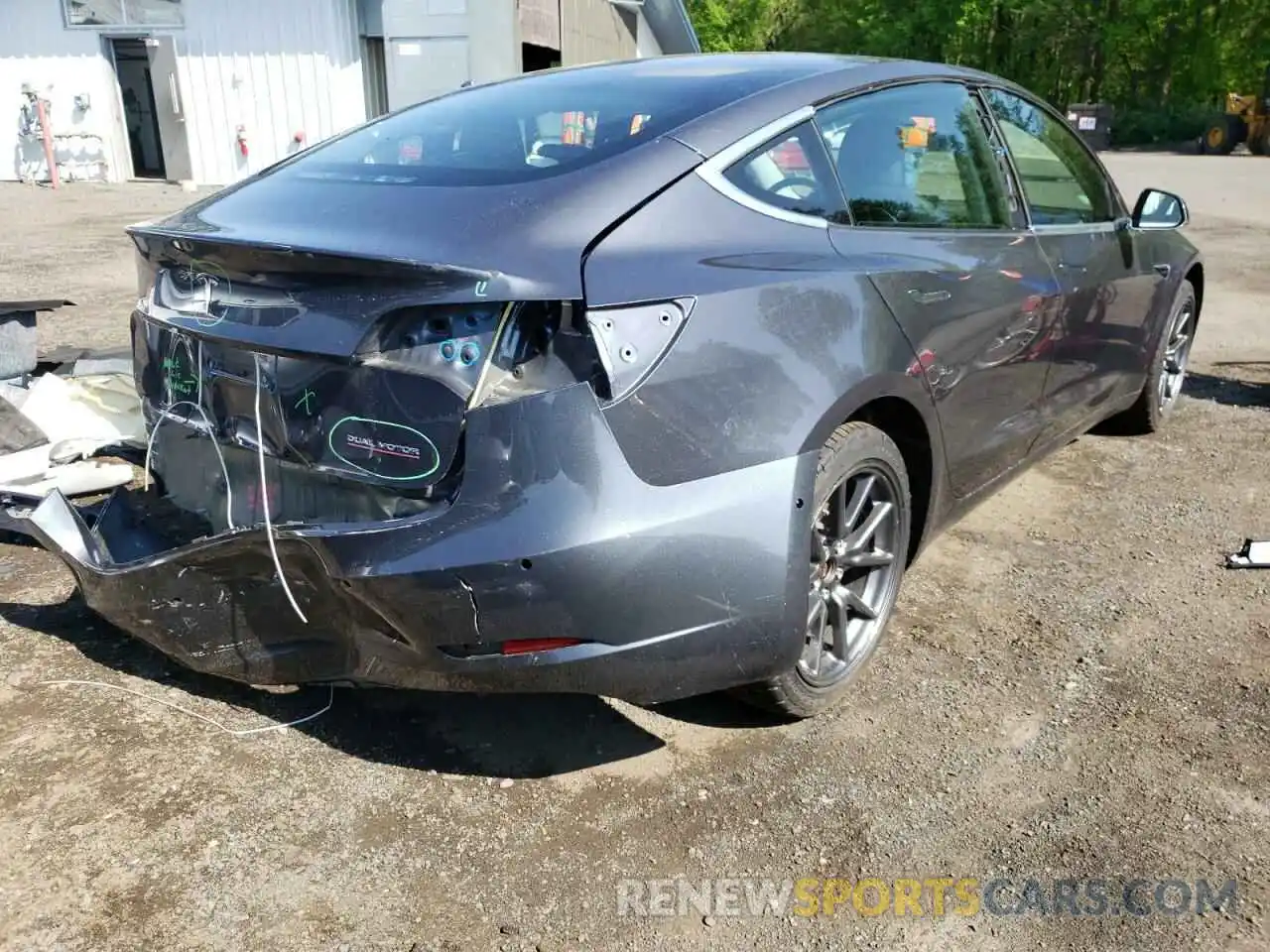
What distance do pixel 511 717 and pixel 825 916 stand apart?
102 cm

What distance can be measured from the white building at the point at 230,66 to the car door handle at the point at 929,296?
582 inches

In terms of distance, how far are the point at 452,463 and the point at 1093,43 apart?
4889 cm

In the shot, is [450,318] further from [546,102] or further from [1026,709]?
[1026,709]

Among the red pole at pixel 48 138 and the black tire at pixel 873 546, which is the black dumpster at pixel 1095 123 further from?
the black tire at pixel 873 546

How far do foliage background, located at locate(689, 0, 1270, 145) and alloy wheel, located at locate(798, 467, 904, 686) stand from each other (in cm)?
3723

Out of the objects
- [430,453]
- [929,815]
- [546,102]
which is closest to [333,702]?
[430,453]

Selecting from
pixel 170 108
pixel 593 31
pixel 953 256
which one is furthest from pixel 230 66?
pixel 953 256

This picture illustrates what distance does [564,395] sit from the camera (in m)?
2.09

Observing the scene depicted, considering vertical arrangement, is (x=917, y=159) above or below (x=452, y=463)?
above

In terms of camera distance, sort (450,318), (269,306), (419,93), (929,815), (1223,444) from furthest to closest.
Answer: (419,93)
(1223,444)
(929,815)
(269,306)
(450,318)

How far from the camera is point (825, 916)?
214 cm

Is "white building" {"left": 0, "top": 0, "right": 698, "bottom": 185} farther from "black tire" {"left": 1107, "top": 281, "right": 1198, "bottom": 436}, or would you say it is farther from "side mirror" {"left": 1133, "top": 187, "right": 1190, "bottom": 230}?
"side mirror" {"left": 1133, "top": 187, "right": 1190, "bottom": 230}

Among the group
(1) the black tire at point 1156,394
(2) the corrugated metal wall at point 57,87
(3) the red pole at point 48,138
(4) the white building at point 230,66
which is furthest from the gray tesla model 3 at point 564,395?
(2) the corrugated metal wall at point 57,87

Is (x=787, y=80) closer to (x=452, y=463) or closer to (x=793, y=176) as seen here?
(x=793, y=176)
